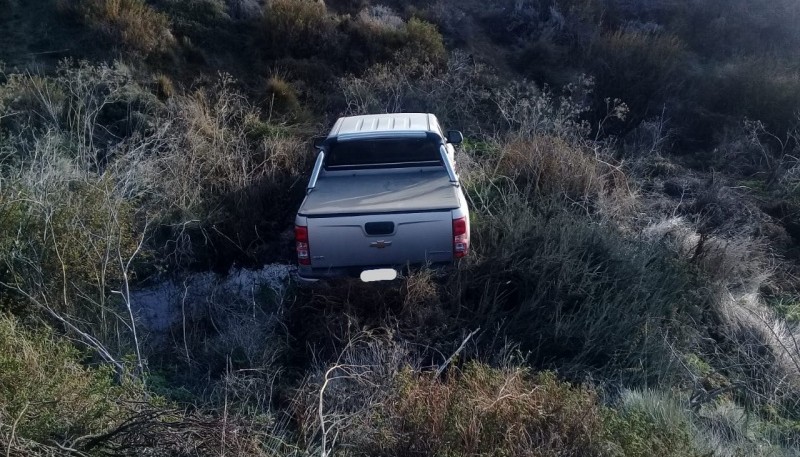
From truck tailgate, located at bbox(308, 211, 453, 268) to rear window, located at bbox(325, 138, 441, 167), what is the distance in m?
1.44

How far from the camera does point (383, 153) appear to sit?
25.0 feet

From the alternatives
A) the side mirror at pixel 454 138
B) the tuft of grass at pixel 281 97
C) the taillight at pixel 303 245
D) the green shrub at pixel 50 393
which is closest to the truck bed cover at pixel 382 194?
the taillight at pixel 303 245

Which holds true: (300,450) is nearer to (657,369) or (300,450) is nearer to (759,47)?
(657,369)

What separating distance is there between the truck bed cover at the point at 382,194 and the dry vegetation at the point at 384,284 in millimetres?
639

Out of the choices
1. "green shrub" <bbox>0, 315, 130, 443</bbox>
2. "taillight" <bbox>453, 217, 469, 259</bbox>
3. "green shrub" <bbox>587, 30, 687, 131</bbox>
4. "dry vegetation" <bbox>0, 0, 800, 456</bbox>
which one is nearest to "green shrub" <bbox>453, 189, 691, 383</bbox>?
"dry vegetation" <bbox>0, 0, 800, 456</bbox>

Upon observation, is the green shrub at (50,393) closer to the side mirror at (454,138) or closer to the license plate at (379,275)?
the license plate at (379,275)

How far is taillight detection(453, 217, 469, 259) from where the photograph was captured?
6.27 m

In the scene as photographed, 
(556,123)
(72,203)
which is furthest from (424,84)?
(72,203)

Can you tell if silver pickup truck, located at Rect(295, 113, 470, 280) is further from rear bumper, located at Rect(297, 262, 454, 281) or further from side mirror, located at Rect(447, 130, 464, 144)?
side mirror, located at Rect(447, 130, 464, 144)

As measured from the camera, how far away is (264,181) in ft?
30.7

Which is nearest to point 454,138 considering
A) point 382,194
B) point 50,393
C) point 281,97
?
point 382,194

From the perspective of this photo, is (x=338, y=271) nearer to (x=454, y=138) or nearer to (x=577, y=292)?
(x=577, y=292)

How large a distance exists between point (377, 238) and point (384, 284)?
0.41 meters

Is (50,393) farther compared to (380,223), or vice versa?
(380,223)
